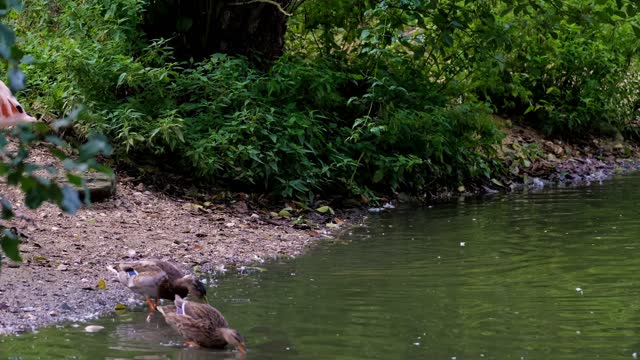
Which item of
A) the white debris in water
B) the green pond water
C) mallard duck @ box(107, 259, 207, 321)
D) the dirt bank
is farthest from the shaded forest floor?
the white debris in water

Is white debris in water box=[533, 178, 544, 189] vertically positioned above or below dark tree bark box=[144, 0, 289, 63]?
below

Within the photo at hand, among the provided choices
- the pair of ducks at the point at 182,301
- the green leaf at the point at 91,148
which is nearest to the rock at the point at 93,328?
the pair of ducks at the point at 182,301

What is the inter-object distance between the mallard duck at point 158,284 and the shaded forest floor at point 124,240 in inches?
9.5

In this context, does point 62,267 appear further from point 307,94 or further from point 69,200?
point 69,200

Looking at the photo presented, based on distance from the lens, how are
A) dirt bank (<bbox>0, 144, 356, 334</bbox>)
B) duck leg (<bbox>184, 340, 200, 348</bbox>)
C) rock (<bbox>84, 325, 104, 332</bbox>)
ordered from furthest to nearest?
dirt bank (<bbox>0, 144, 356, 334</bbox>) → rock (<bbox>84, 325, 104, 332</bbox>) → duck leg (<bbox>184, 340, 200, 348</bbox>)

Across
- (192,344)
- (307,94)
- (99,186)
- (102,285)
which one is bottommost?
(192,344)

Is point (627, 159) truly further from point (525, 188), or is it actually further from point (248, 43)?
point (248, 43)

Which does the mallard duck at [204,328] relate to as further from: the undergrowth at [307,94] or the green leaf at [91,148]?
the undergrowth at [307,94]

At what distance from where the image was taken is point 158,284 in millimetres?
6930

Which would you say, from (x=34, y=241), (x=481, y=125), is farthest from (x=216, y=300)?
(x=481, y=125)

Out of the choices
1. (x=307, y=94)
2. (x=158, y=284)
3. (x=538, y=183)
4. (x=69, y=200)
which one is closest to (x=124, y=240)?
(x=158, y=284)

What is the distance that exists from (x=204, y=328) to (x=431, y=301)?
1.82m

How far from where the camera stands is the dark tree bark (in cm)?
1189

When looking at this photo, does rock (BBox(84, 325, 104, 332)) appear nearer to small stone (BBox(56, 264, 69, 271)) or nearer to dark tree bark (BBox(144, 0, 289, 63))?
small stone (BBox(56, 264, 69, 271))
